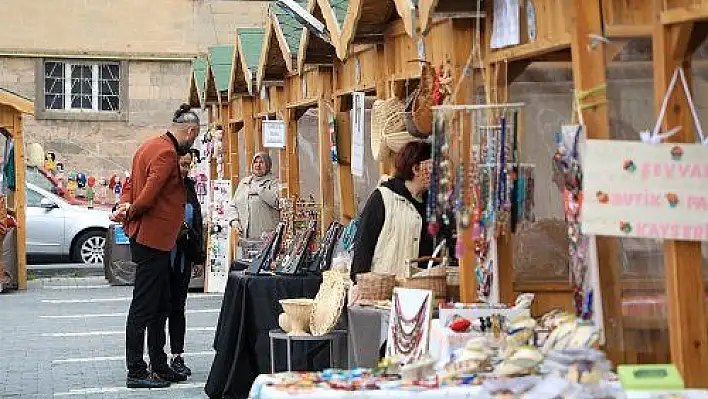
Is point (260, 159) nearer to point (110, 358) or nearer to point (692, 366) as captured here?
point (110, 358)

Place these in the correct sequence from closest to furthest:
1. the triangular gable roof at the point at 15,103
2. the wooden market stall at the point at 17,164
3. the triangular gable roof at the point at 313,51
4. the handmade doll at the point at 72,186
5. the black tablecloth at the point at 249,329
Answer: the black tablecloth at the point at 249,329
the triangular gable roof at the point at 313,51
the triangular gable roof at the point at 15,103
the wooden market stall at the point at 17,164
the handmade doll at the point at 72,186

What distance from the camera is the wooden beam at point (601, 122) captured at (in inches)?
185

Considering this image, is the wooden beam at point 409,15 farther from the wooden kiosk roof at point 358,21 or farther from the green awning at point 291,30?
the green awning at point 291,30

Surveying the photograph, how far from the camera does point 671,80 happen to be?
14.2 feet

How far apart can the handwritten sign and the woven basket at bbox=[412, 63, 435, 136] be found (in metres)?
2.57

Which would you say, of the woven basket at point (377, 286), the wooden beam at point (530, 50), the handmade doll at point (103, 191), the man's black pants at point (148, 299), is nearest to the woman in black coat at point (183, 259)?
the man's black pants at point (148, 299)

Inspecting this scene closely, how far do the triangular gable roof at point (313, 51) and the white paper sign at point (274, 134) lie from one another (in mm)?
1843

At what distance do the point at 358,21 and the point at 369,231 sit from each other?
5.58 feet

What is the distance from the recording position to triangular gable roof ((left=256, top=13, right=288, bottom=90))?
11.8 m

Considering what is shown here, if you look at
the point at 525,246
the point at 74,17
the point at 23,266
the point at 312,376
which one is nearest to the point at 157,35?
the point at 74,17

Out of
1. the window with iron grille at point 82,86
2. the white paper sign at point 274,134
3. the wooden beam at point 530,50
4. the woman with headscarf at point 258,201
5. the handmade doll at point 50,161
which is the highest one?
the window with iron grille at point 82,86

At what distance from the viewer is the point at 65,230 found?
20.1 meters

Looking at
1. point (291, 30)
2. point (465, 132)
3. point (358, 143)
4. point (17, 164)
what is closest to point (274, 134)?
point (291, 30)

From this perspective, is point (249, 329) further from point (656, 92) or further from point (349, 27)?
point (656, 92)
